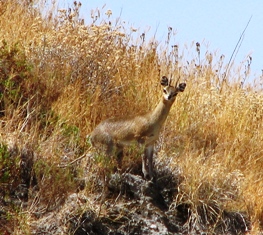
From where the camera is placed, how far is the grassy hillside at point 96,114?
11156 millimetres

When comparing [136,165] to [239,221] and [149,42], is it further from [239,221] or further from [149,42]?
[149,42]

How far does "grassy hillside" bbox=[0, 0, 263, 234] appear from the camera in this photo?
11.2 metres

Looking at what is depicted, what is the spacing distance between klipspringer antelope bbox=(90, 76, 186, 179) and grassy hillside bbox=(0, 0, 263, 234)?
0.70 ft

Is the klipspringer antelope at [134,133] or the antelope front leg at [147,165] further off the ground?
the klipspringer antelope at [134,133]

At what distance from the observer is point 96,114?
1270cm

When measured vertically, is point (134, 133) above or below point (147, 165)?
above

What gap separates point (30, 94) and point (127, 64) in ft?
6.38

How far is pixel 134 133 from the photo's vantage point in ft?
38.2

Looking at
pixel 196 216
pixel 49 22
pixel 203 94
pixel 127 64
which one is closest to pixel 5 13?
pixel 49 22

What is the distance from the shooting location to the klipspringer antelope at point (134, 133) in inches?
456

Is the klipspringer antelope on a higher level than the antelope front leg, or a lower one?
higher

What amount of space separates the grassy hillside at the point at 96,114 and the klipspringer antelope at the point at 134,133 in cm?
21

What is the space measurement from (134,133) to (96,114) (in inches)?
47.2

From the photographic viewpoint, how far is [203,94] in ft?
46.2
